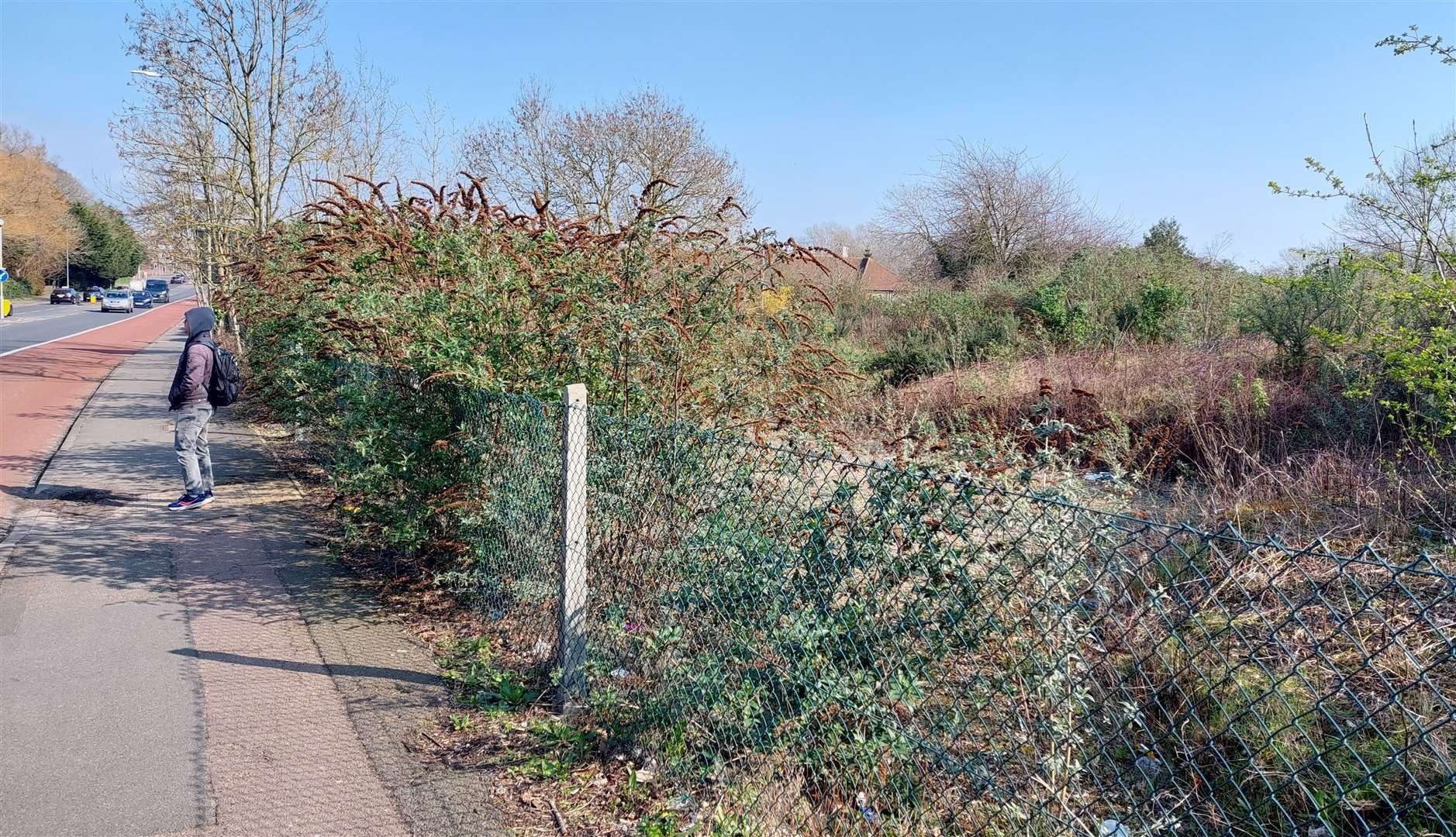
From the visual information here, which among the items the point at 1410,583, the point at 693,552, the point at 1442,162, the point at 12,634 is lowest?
the point at 12,634

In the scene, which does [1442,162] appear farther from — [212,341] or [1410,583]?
[212,341]

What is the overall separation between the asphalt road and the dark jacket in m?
18.6

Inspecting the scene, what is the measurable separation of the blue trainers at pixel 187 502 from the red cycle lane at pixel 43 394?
1.18 m

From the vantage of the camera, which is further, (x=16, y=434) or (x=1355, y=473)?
(x=16, y=434)

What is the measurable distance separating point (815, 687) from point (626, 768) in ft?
3.77

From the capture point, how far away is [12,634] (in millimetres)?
5395

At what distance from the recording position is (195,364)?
8797 mm

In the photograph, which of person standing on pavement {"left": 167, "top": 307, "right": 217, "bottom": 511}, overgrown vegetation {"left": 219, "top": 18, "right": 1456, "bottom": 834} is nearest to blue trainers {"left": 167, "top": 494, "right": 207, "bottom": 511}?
person standing on pavement {"left": 167, "top": 307, "right": 217, "bottom": 511}

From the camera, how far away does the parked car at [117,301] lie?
180ft

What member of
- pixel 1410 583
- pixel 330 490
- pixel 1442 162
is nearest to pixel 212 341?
pixel 330 490

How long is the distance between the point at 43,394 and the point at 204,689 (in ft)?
49.3

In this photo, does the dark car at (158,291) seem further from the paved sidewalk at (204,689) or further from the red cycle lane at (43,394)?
the paved sidewalk at (204,689)

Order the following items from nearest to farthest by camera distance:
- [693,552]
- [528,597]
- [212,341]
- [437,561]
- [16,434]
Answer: [693,552]
[528,597]
[437,561]
[212,341]
[16,434]

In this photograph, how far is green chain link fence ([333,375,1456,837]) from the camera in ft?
8.02
